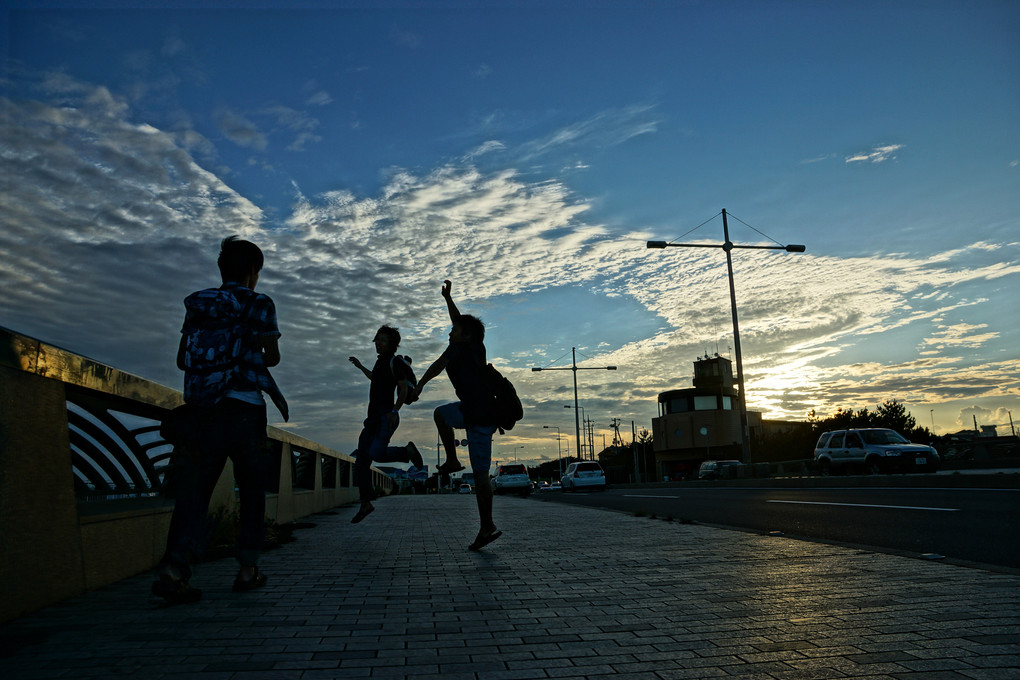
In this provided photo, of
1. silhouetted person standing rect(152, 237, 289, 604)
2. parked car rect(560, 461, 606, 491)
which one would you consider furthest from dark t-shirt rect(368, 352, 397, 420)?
parked car rect(560, 461, 606, 491)

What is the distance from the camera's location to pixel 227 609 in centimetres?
377

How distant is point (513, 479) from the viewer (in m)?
36.6

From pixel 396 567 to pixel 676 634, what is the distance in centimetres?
280

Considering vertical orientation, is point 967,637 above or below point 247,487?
below

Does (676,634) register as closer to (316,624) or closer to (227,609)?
(316,624)

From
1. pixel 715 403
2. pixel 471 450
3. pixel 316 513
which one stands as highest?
pixel 715 403

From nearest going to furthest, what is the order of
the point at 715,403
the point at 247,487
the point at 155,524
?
1. the point at 247,487
2. the point at 155,524
3. the point at 715,403

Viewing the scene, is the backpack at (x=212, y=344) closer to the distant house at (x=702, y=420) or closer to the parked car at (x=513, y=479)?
the parked car at (x=513, y=479)

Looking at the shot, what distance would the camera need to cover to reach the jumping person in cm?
727

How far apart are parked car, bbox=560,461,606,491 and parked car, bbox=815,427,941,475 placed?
39.8 ft

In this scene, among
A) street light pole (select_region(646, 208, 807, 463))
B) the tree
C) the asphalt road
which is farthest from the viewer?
the tree

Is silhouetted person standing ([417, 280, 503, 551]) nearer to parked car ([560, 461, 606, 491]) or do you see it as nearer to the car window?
the car window

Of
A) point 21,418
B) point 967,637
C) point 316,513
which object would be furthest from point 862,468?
point 21,418

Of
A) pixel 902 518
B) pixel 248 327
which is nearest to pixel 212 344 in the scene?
pixel 248 327
